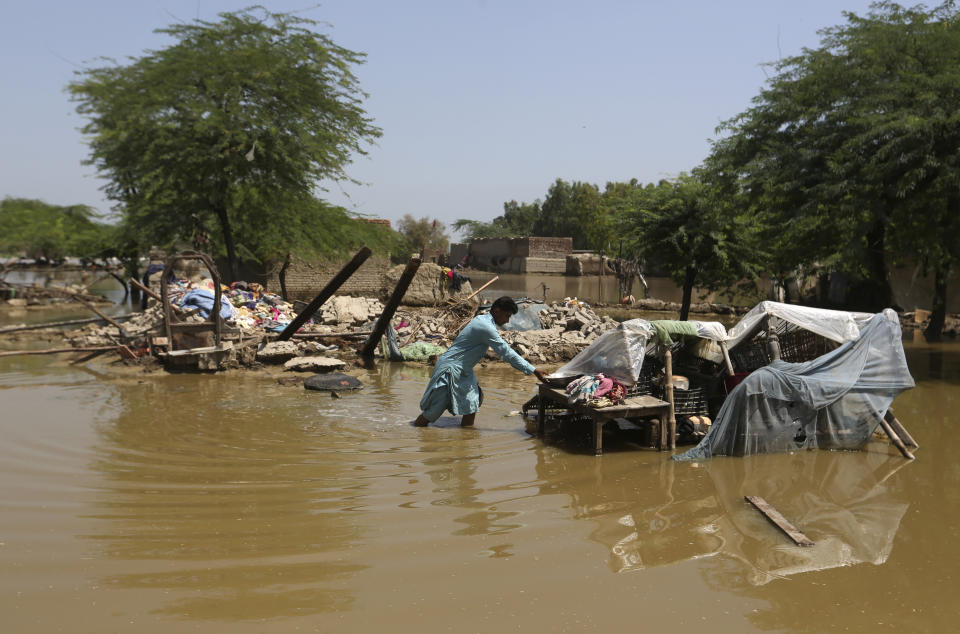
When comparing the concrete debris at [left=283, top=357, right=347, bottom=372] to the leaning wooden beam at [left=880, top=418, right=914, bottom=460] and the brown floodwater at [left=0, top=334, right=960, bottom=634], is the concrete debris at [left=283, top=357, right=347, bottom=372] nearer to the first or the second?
the brown floodwater at [left=0, top=334, right=960, bottom=634]

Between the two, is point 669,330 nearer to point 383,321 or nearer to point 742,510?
point 742,510

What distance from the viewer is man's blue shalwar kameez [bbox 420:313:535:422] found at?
7488mm

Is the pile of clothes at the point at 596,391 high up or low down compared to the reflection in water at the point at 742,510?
up

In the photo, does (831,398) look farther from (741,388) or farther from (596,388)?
(596,388)

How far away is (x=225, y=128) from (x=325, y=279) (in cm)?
941

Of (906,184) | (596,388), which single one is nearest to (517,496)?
(596,388)

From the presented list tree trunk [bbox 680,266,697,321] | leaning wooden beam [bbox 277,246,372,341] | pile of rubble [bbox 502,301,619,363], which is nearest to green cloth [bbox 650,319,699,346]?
pile of rubble [bbox 502,301,619,363]

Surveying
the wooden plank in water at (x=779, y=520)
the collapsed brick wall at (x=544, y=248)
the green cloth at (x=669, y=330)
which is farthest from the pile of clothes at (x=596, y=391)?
the collapsed brick wall at (x=544, y=248)

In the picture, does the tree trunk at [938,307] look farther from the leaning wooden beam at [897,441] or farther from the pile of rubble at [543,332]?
the leaning wooden beam at [897,441]

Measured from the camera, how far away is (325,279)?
1059 inches

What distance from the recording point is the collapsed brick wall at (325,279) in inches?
1034

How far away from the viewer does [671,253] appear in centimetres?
1841

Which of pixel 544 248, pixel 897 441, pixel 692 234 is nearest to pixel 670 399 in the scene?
pixel 897 441

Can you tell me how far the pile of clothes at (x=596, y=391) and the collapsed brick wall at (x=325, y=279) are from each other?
760 inches
